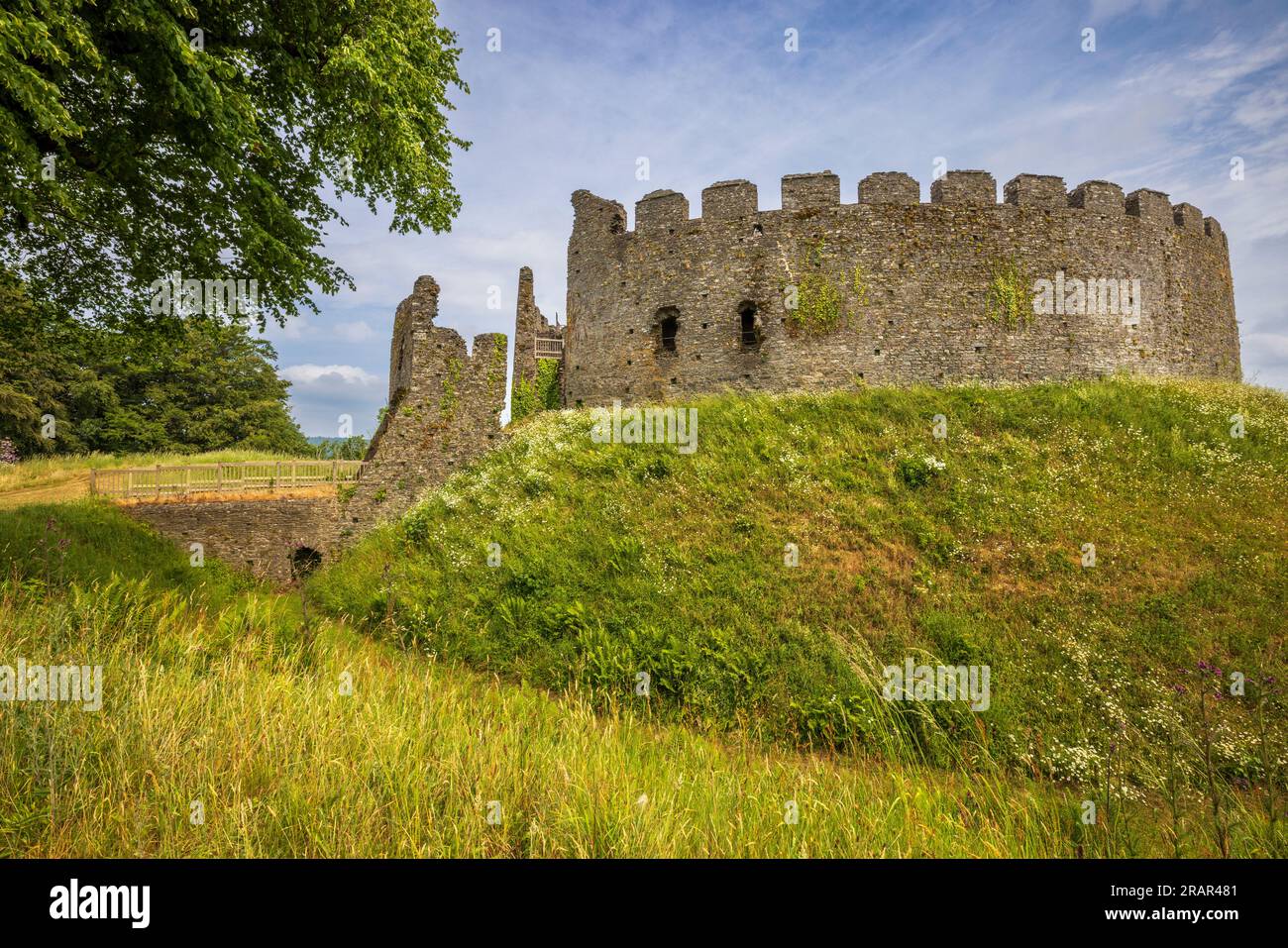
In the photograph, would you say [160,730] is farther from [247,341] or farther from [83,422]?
[247,341]

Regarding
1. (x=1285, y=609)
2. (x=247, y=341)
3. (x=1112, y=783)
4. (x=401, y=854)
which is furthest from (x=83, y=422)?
(x=1285, y=609)

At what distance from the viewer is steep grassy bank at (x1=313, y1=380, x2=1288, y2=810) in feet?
25.1

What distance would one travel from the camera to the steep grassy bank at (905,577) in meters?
7.65

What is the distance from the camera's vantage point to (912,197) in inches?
742

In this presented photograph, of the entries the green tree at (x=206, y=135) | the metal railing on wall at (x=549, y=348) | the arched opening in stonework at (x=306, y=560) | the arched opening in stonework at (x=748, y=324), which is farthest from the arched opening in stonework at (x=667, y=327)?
the arched opening in stonework at (x=306, y=560)

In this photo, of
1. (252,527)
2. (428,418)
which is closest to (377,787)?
(252,527)

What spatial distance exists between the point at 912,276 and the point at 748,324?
228 inches

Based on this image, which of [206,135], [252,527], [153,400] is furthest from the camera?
[153,400]

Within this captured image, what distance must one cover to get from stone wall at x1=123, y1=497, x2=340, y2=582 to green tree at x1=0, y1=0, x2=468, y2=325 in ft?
17.3

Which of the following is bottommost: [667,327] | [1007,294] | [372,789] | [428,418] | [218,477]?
[372,789]

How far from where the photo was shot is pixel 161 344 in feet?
38.5

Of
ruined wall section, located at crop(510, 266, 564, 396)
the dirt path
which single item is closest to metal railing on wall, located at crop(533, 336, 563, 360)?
ruined wall section, located at crop(510, 266, 564, 396)

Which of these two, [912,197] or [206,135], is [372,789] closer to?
[206,135]

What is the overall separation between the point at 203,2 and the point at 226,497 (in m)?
11.0
